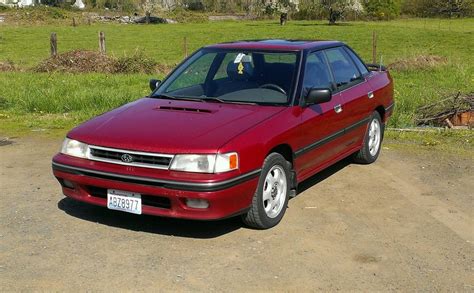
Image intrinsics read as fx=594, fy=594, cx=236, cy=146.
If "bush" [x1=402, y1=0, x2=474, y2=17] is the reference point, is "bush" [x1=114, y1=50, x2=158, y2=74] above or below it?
below

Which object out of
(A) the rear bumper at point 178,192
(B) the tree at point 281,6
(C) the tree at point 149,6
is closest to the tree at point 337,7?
(B) the tree at point 281,6

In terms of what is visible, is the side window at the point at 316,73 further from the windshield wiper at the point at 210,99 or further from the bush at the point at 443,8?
the bush at the point at 443,8

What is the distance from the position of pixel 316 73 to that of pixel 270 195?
162 centimetres

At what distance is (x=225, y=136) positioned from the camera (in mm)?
4691

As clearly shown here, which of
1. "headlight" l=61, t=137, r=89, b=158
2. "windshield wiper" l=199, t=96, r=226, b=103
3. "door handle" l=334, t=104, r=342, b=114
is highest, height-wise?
"windshield wiper" l=199, t=96, r=226, b=103

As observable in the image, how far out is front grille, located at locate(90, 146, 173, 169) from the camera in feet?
15.0

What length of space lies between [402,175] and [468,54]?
80.8 ft

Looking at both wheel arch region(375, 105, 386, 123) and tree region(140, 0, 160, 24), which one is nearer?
wheel arch region(375, 105, 386, 123)

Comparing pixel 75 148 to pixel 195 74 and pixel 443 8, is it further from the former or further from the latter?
pixel 443 8

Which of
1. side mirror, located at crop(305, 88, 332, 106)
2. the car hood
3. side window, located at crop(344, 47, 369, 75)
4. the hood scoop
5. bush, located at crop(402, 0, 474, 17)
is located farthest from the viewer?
bush, located at crop(402, 0, 474, 17)

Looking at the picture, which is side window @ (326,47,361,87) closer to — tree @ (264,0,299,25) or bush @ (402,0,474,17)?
tree @ (264,0,299,25)

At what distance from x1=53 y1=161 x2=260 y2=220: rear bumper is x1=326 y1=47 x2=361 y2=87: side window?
2.16 meters

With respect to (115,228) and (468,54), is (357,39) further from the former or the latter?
(115,228)

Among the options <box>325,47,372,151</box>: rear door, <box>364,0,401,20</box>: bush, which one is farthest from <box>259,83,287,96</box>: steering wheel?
<box>364,0,401,20</box>: bush
